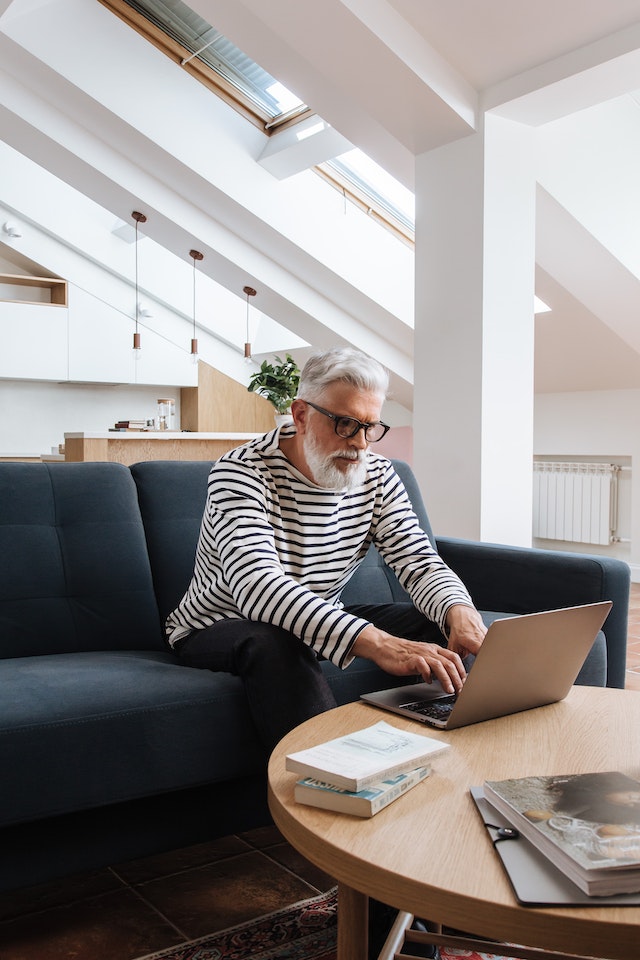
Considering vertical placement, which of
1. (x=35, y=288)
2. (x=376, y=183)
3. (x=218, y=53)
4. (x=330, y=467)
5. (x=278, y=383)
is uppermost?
(x=218, y=53)

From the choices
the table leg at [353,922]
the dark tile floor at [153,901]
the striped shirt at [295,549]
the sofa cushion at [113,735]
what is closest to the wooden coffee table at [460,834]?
the table leg at [353,922]

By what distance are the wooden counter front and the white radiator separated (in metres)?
2.11

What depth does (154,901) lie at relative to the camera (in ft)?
5.65

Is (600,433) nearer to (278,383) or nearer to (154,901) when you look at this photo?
(278,383)

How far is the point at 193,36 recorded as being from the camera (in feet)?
15.4

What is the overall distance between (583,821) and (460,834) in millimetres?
134

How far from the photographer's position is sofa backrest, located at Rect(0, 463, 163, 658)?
6.60ft

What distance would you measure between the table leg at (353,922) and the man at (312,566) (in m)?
0.47

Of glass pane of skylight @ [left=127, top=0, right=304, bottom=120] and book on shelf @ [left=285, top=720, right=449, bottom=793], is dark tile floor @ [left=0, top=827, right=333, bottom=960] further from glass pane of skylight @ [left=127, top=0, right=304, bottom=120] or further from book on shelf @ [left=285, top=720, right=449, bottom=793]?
glass pane of skylight @ [left=127, top=0, right=304, bottom=120]

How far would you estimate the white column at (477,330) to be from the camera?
3.41 metres

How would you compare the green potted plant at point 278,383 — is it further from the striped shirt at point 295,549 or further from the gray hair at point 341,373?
the gray hair at point 341,373

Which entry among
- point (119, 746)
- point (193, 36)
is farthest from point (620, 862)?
point (193, 36)

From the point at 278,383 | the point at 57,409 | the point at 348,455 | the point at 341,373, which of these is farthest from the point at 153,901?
the point at 57,409

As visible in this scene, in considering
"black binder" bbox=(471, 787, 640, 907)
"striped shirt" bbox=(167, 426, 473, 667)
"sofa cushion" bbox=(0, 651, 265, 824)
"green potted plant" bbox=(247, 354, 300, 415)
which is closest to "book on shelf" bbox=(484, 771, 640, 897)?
"black binder" bbox=(471, 787, 640, 907)
